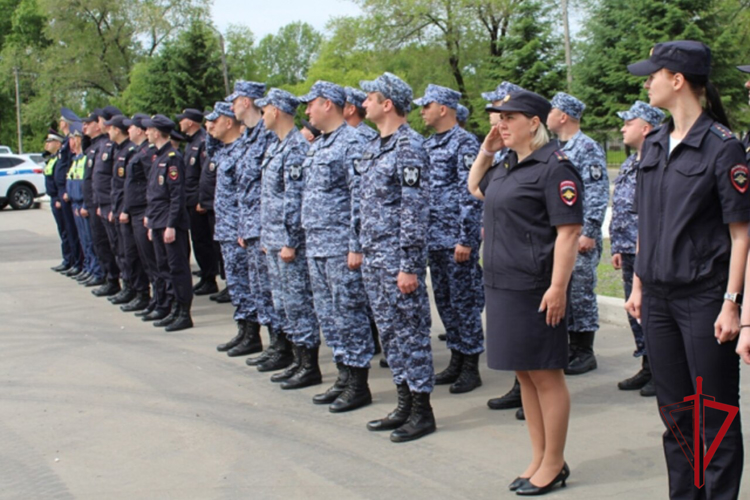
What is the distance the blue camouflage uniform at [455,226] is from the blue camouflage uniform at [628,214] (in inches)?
38.6

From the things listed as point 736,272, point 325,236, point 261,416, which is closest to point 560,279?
point 736,272

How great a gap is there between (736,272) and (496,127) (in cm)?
151

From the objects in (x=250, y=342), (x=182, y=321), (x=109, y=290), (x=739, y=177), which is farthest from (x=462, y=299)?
(x=109, y=290)

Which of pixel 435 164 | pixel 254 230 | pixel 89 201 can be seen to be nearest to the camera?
pixel 435 164

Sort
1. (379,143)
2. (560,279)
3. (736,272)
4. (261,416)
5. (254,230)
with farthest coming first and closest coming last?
(254,230)
(261,416)
(379,143)
(560,279)
(736,272)

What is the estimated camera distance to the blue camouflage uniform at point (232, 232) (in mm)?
7289

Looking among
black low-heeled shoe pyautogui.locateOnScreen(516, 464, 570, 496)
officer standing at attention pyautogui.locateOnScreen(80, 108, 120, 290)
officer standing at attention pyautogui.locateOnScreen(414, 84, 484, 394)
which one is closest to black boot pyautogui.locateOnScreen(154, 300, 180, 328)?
officer standing at attention pyautogui.locateOnScreen(80, 108, 120, 290)

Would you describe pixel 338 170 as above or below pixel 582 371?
above

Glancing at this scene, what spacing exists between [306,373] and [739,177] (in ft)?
12.4

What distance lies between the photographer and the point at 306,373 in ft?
20.3

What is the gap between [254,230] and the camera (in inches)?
263

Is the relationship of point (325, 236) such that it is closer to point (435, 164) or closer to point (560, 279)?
point (435, 164)

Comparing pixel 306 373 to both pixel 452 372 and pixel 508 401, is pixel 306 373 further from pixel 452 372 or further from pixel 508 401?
pixel 508 401

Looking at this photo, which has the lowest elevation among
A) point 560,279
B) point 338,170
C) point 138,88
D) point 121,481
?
point 121,481
